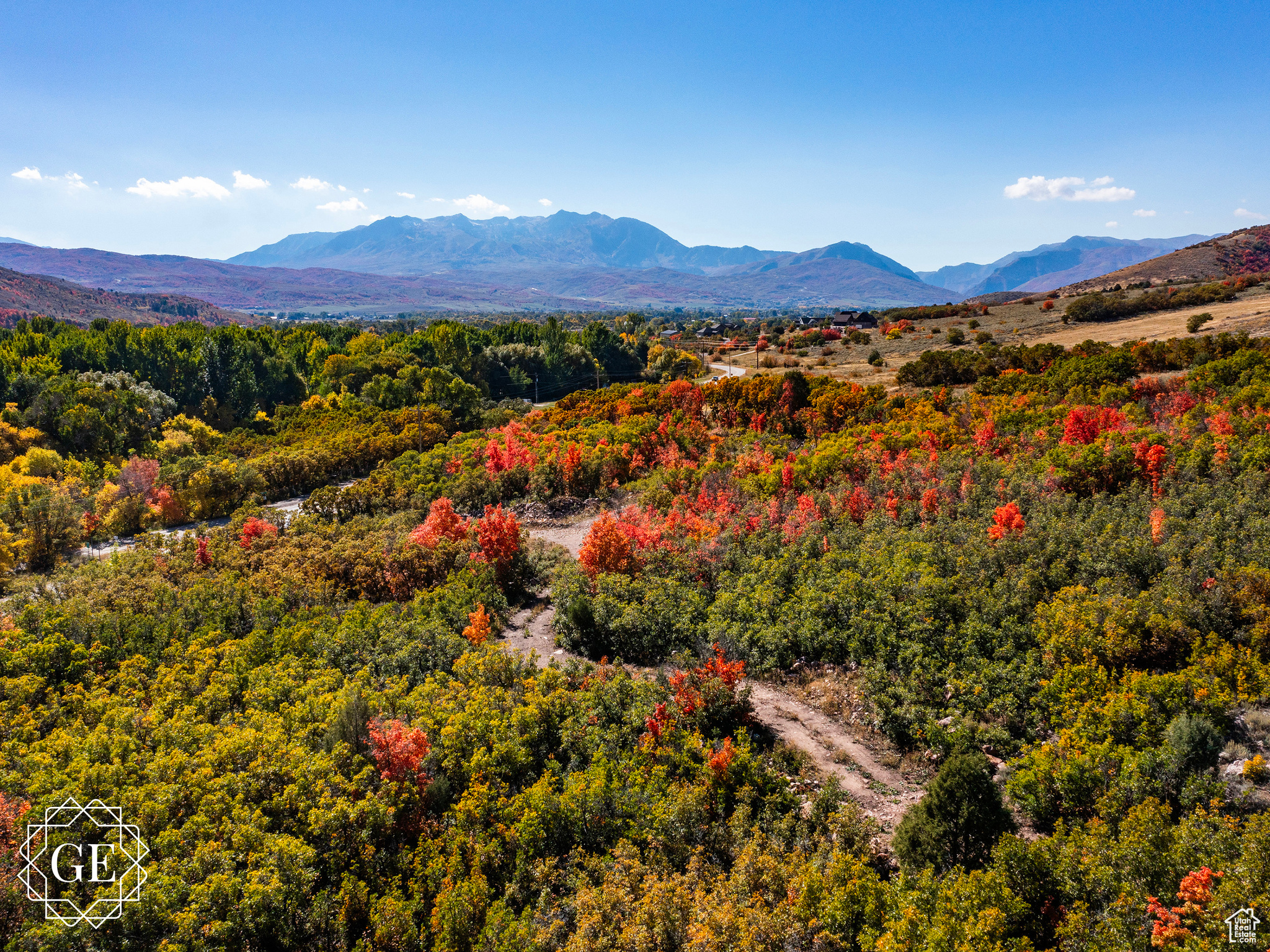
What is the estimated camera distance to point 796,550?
50.1ft

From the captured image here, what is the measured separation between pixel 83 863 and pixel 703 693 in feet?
27.6

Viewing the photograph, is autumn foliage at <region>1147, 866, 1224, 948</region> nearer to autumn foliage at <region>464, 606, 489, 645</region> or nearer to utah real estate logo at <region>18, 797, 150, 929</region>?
utah real estate logo at <region>18, 797, 150, 929</region>

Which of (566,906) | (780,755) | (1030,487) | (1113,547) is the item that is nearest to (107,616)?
(566,906)

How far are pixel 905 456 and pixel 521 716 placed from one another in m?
15.5

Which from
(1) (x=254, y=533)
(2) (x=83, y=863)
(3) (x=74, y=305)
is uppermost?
(3) (x=74, y=305)

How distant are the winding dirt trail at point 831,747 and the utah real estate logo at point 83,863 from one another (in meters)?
7.38

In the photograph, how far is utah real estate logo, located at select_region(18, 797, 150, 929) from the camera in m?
6.49

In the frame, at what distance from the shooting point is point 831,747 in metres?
10.1

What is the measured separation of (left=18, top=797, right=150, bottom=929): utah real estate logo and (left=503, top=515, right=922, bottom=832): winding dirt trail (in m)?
7.38

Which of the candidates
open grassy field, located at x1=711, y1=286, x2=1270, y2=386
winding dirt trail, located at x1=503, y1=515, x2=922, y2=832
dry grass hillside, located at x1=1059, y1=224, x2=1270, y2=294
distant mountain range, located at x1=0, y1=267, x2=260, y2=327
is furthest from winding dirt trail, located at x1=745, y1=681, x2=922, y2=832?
distant mountain range, located at x1=0, y1=267, x2=260, y2=327

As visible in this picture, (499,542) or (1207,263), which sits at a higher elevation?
(1207,263)

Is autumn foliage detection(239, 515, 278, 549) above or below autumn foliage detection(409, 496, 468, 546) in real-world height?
below

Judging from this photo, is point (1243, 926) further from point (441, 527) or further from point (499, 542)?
point (441, 527)

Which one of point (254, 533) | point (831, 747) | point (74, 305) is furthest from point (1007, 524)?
point (74, 305)
